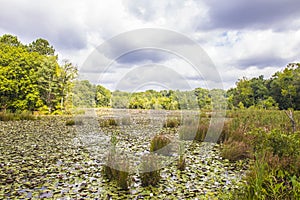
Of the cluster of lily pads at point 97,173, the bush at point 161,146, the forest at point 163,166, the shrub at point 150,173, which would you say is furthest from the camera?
the bush at point 161,146

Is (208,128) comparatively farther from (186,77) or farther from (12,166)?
(12,166)

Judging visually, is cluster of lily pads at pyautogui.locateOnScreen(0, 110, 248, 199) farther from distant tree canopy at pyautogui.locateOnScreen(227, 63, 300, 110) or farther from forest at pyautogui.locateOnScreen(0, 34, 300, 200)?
distant tree canopy at pyautogui.locateOnScreen(227, 63, 300, 110)

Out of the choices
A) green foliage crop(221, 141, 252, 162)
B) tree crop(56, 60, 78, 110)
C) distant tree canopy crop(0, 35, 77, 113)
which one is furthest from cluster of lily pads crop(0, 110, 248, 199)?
tree crop(56, 60, 78, 110)

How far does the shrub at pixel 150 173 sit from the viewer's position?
3.67 m

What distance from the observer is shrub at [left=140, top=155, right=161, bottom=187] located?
367cm

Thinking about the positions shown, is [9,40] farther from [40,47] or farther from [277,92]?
[277,92]

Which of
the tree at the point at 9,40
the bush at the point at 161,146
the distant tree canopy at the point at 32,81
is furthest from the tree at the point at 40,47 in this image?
the bush at the point at 161,146

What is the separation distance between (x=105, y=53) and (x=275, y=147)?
5626 mm

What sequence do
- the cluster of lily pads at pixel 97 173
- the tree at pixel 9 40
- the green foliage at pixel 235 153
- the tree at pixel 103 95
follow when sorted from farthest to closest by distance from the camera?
the tree at pixel 9 40 → the tree at pixel 103 95 → the green foliage at pixel 235 153 → the cluster of lily pads at pixel 97 173

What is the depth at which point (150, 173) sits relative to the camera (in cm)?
373

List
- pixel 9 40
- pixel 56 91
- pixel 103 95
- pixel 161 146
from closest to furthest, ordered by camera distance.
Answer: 1. pixel 161 146
2. pixel 103 95
3. pixel 56 91
4. pixel 9 40

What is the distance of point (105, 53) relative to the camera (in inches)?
298

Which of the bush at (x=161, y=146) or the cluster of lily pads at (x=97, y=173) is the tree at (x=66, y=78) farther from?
A: the bush at (x=161, y=146)

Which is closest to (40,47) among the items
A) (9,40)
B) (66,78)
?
(9,40)
